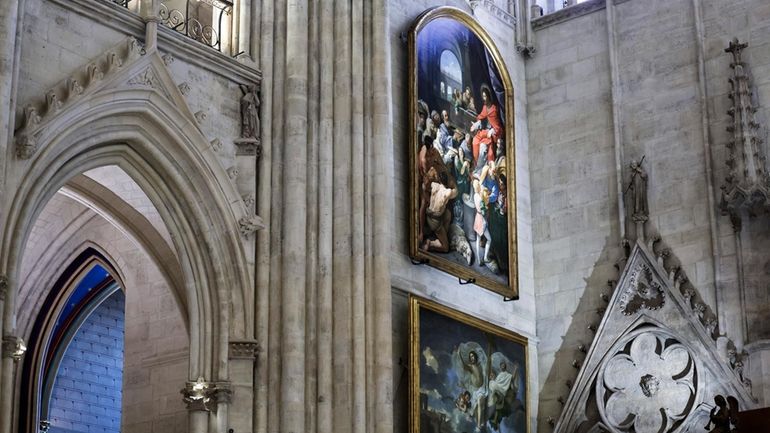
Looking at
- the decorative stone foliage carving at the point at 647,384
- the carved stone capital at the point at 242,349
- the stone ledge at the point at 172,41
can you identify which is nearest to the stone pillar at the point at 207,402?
the carved stone capital at the point at 242,349

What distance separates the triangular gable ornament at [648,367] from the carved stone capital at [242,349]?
5.13 metres

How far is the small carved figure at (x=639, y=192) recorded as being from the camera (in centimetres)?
2111

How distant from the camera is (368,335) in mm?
17859

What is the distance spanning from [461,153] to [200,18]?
156 inches

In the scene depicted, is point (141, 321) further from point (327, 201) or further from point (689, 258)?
point (689, 258)

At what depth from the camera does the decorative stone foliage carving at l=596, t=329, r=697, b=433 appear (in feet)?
65.5

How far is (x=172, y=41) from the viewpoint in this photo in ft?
57.5

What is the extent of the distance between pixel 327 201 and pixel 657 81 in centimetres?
578

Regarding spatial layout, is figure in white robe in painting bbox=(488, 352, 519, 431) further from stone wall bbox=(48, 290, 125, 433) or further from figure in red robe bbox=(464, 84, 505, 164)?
stone wall bbox=(48, 290, 125, 433)

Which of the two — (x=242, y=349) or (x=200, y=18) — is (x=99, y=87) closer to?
(x=200, y=18)

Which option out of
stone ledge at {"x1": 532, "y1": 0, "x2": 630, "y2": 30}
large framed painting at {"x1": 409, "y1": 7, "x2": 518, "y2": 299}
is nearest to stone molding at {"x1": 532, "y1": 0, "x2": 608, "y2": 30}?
stone ledge at {"x1": 532, "y1": 0, "x2": 630, "y2": 30}

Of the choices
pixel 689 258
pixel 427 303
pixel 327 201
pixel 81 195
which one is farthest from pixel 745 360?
pixel 81 195

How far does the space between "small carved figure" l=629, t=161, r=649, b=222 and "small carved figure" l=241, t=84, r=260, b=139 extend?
5.65 m

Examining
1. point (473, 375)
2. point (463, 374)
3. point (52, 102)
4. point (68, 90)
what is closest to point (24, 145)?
point (52, 102)
